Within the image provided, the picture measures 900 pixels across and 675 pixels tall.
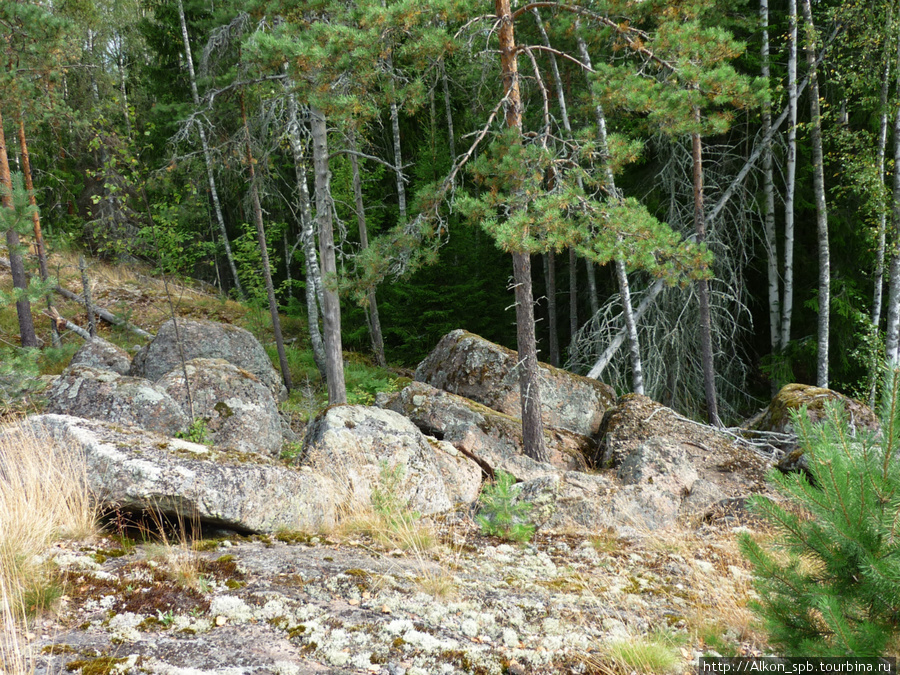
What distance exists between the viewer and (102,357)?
35.7ft

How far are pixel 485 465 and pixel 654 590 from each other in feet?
14.1

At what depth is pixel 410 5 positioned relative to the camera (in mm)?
6262

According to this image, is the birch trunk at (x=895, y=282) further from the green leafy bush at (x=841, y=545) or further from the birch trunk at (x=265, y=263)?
the birch trunk at (x=265, y=263)

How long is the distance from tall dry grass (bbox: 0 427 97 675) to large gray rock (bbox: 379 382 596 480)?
5.17 meters

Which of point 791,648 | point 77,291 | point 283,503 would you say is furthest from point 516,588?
point 77,291

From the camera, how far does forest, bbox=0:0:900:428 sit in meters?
6.71

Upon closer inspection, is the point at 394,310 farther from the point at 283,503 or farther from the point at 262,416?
the point at 283,503

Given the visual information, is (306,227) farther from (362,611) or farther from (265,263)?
(362,611)

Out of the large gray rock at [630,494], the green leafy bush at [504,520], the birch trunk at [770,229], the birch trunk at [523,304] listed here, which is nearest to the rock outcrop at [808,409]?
the large gray rock at [630,494]

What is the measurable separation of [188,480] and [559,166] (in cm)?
661

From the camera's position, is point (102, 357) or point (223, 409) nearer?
point (223, 409)

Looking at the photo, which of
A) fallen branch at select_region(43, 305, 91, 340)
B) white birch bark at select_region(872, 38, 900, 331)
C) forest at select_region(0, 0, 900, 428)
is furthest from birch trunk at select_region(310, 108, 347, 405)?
white birch bark at select_region(872, 38, 900, 331)

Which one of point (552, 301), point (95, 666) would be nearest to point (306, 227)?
point (552, 301)

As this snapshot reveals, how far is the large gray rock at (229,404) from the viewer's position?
7.96m
